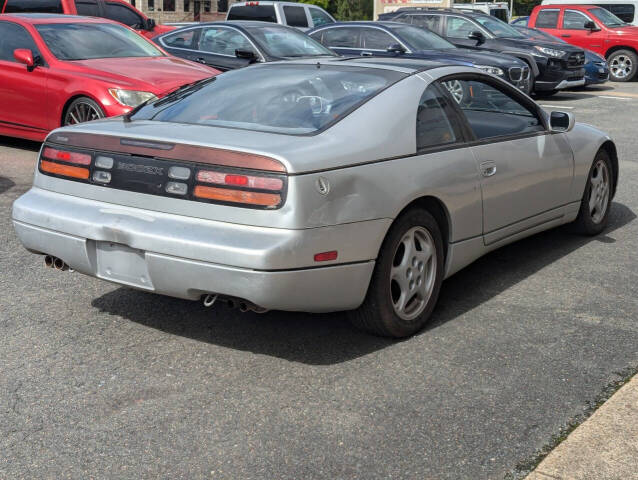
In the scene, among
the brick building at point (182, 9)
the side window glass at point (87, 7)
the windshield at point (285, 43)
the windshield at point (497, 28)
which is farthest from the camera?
the brick building at point (182, 9)

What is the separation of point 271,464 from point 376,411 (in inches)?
24.2

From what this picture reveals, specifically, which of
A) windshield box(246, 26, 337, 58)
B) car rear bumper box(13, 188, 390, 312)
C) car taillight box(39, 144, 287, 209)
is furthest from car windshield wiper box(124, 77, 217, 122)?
windshield box(246, 26, 337, 58)

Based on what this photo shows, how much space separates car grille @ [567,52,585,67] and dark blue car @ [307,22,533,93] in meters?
1.86

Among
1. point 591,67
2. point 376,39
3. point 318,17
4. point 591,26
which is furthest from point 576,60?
point 318,17

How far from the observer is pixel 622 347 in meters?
4.60

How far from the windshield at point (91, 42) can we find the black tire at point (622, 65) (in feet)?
49.9

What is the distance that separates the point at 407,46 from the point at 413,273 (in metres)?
11.1

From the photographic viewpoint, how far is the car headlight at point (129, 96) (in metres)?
9.07

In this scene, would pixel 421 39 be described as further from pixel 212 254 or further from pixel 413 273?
pixel 212 254

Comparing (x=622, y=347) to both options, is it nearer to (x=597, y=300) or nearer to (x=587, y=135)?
(x=597, y=300)

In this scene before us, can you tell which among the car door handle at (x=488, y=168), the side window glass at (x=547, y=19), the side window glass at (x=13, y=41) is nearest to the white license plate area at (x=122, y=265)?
the car door handle at (x=488, y=168)

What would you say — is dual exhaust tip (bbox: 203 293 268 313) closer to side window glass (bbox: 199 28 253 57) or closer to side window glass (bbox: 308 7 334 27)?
side window glass (bbox: 199 28 253 57)

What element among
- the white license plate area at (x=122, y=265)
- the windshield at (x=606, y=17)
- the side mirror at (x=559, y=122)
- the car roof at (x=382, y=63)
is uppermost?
the car roof at (x=382, y=63)

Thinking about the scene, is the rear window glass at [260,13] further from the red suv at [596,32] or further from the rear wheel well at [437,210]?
the rear wheel well at [437,210]
